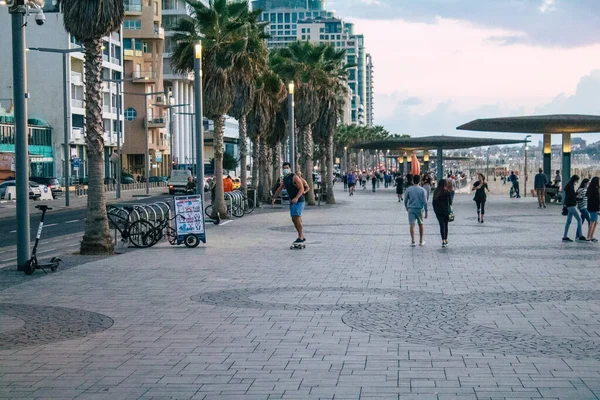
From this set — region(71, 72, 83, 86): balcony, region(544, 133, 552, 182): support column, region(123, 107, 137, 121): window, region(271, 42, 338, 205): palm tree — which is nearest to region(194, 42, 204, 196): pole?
region(271, 42, 338, 205): palm tree

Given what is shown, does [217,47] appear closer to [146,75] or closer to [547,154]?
[547,154]

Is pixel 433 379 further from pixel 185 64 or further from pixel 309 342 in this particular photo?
pixel 185 64

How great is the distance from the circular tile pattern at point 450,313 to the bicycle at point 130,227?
8745 mm

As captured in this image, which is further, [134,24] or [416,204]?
[134,24]

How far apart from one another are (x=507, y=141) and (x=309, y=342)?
6657 centimetres

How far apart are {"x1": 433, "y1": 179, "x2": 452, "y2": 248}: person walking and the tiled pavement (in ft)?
6.88

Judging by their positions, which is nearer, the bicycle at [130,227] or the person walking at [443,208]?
the person walking at [443,208]

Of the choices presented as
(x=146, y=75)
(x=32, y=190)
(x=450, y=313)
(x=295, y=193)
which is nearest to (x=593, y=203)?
(x=295, y=193)

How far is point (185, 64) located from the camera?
1331 inches

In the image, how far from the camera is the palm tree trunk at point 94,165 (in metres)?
19.7

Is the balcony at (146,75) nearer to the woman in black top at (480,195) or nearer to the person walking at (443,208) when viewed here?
the woman in black top at (480,195)

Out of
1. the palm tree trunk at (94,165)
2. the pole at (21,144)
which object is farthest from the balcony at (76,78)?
the pole at (21,144)

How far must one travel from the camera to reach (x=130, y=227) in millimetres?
21531

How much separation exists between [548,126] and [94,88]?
115 ft
